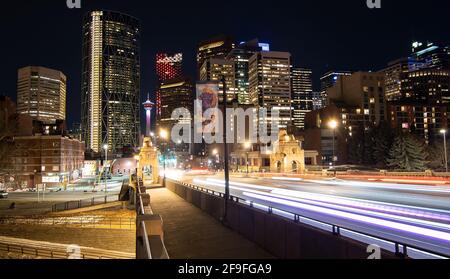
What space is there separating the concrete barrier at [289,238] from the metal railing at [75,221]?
1032 inches

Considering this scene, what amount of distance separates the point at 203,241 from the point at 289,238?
4.90m

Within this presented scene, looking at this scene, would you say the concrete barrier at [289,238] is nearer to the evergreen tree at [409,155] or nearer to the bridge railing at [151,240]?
the bridge railing at [151,240]

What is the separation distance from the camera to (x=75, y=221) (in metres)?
45.8

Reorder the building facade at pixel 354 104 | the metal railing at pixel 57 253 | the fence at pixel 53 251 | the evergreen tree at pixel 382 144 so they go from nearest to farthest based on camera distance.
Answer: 1. the metal railing at pixel 57 253
2. the fence at pixel 53 251
3. the evergreen tree at pixel 382 144
4. the building facade at pixel 354 104

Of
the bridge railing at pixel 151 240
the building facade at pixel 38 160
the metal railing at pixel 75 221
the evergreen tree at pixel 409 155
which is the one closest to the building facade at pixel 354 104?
the evergreen tree at pixel 409 155

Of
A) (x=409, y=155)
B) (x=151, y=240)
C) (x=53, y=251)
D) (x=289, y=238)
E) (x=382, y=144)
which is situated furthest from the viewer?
(x=382, y=144)

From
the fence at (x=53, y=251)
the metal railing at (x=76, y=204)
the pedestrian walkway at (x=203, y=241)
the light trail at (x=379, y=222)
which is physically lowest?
the fence at (x=53, y=251)

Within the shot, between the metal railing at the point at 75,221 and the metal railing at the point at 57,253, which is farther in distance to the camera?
the metal railing at the point at 75,221

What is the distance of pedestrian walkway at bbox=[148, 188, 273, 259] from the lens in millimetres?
12675

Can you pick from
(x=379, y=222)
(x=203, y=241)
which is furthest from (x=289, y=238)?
(x=379, y=222)

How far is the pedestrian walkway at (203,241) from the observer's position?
41.6 ft

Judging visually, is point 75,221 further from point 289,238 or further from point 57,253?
point 289,238

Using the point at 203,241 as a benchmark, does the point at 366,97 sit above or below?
above
